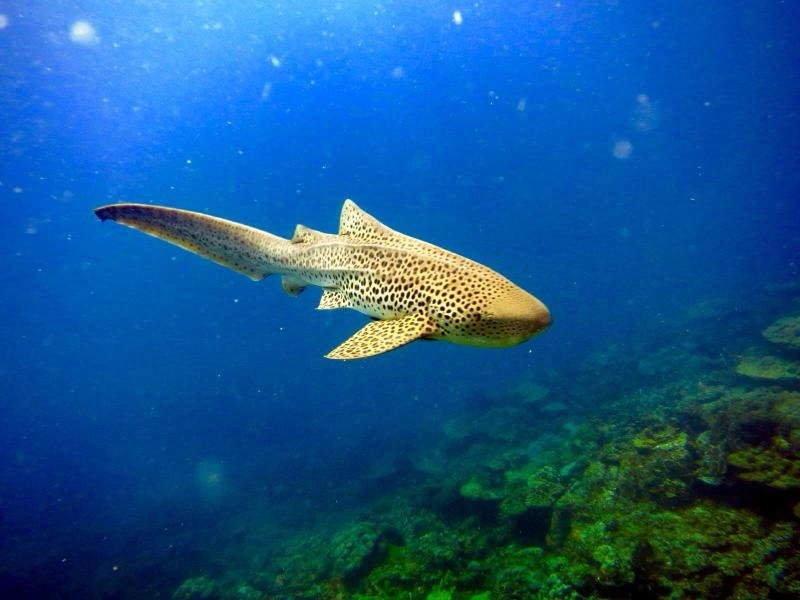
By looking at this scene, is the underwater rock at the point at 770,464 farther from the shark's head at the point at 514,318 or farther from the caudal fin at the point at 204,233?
the caudal fin at the point at 204,233

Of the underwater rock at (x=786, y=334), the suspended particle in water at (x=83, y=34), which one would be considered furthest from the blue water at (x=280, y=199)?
the underwater rock at (x=786, y=334)

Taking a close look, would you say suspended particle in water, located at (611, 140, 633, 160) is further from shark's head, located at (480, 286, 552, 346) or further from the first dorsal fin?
shark's head, located at (480, 286, 552, 346)

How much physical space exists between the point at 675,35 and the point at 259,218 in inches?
2892

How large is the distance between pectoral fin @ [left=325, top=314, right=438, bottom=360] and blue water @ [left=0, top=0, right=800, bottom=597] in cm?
1871

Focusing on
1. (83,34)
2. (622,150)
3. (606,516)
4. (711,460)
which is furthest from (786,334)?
(622,150)

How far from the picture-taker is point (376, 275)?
331 centimetres

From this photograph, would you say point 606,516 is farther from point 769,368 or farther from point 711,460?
point 769,368

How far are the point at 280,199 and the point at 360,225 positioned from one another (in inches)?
3035

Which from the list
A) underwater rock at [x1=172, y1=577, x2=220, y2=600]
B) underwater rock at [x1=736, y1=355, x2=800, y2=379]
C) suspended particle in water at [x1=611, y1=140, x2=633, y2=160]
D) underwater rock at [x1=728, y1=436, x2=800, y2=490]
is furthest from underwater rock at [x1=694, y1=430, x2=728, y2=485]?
suspended particle in water at [x1=611, y1=140, x2=633, y2=160]

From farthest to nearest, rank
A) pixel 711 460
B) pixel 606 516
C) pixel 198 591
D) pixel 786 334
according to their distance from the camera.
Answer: pixel 786 334
pixel 198 591
pixel 711 460
pixel 606 516

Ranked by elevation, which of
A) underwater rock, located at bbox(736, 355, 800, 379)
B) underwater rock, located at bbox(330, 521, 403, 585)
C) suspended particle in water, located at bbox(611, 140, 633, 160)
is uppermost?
suspended particle in water, located at bbox(611, 140, 633, 160)

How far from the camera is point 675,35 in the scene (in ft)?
195

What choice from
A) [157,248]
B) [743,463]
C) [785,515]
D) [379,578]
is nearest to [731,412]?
[743,463]

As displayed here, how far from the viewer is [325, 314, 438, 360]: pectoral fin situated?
2.56 meters
